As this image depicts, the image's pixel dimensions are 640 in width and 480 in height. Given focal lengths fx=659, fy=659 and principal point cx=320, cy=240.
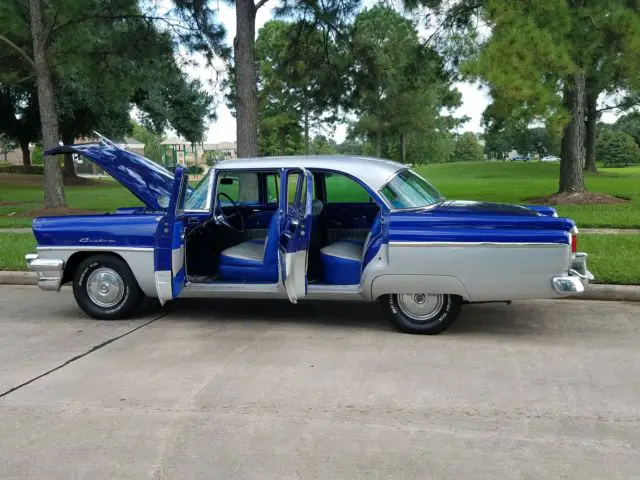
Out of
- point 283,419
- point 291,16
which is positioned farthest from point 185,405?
point 291,16

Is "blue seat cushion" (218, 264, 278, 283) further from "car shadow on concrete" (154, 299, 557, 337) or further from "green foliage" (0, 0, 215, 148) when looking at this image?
"green foliage" (0, 0, 215, 148)

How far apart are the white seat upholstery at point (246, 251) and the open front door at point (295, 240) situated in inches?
19.5

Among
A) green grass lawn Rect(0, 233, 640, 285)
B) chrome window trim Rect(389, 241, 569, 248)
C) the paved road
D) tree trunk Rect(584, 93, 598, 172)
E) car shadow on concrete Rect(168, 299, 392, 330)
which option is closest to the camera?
the paved road

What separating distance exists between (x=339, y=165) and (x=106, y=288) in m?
2.79

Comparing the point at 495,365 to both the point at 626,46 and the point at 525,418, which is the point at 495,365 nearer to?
the point at 525,418

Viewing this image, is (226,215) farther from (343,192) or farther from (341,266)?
(341,266)

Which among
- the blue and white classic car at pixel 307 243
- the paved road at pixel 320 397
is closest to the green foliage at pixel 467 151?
the blue and white classic car at pixel 307 243

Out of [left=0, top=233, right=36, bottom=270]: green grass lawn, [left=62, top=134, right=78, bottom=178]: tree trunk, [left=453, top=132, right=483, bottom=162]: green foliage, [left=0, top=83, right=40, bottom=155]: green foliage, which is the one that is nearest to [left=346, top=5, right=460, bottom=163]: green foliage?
[left=0, top=233, right=36, bottom=270]: green grass lawn

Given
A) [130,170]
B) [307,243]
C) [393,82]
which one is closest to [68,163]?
[393,82]

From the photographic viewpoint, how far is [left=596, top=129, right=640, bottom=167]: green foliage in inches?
2564

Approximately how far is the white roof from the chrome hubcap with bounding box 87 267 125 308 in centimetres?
160

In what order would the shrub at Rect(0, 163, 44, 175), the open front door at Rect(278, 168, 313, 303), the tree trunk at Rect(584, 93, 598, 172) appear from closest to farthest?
the open front door at Rect(278, 168, 313, 303) < the tree trunk at Rect(584, 93, 598, 172) < the shrub at Rect(0, 163, 44, 175)

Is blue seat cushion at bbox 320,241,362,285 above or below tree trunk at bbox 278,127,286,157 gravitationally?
below

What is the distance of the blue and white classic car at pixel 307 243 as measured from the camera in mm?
5770
